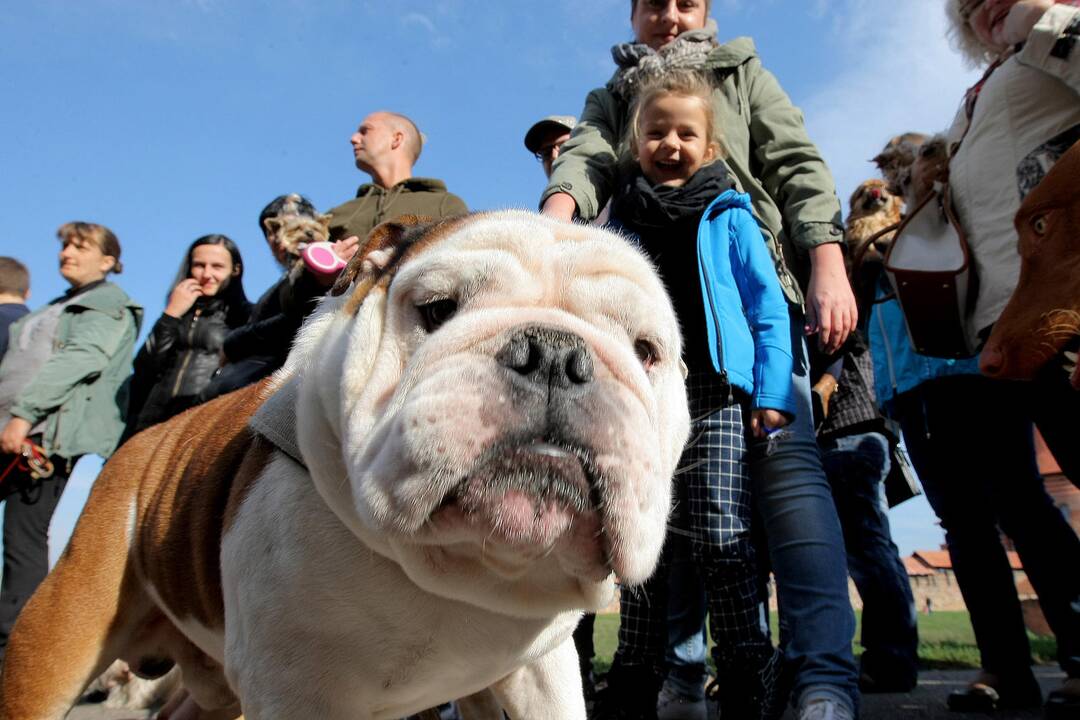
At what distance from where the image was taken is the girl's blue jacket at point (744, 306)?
276 cm

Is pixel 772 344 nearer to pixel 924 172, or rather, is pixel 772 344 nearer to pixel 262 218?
pixel 924 172

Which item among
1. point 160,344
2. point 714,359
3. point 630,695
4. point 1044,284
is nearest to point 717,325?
point 714,359

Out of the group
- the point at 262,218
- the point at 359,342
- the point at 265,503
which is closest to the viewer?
the point at 359,342

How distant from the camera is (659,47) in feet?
12.0

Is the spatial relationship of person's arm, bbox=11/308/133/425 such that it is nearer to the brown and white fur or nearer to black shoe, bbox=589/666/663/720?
the brown and white fur

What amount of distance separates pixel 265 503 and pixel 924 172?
10.6ft

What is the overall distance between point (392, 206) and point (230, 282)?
1.52 m

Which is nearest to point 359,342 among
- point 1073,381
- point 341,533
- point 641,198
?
point 341,533

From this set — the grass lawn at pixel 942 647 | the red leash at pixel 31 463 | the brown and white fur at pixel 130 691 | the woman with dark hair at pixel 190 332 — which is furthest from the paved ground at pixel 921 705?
the woman with dark hair at pixel 190 332

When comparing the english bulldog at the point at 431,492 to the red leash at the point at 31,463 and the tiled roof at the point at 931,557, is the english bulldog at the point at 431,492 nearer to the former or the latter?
the red leash at the point at 31,463

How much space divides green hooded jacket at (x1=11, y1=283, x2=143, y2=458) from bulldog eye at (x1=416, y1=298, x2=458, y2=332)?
363 cm

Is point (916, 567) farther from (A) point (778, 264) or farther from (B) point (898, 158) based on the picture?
(A) point (778, 264)

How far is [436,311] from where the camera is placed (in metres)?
1.72

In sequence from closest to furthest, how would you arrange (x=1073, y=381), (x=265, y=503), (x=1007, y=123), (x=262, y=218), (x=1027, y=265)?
(x=265, y=503), (x=1073, y=381), (x=1027, y=265), (x=1007, y=123), (x=262, y=218)
